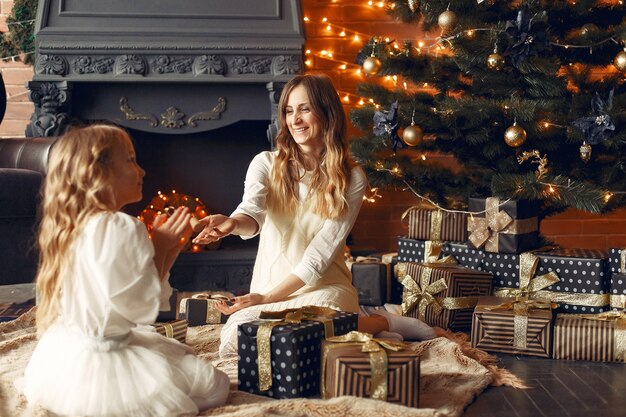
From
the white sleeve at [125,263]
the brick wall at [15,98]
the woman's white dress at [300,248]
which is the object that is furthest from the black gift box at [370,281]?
the brick wall at [15,98]

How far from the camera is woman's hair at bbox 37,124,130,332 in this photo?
6.03 ft

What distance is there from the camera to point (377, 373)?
202 centimetres

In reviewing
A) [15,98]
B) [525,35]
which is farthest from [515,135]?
[15,98]

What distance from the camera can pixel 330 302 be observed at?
8.56ft

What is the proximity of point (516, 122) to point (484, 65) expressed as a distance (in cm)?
28

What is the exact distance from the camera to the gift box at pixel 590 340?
265cm

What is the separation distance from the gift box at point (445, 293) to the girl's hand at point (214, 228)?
92cm

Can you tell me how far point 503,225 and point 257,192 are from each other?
1.03m

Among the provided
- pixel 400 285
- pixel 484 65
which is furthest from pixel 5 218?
pixel 484 65

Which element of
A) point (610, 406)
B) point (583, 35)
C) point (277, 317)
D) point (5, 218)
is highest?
point (583, 35)

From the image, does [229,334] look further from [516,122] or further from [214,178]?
[214,178]

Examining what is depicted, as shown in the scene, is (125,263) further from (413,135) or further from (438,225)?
(438,225)

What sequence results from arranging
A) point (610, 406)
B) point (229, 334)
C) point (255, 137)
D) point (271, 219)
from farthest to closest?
point (255, 137)
point (271, 219)
point (229, 334)
point (610, 406)

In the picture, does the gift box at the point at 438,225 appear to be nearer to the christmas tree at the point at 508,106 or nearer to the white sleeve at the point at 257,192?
the christmas tree at the point at 508,106
